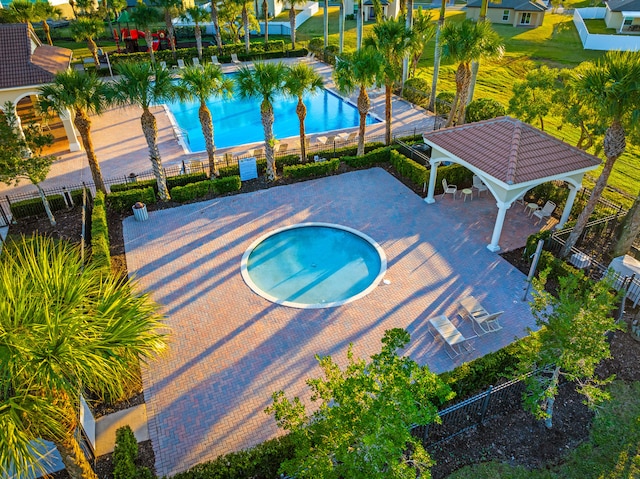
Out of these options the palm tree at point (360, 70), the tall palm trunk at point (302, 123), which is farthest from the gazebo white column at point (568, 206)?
the tall palm trunk at point (302, 123)

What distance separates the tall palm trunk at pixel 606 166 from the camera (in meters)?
16.3

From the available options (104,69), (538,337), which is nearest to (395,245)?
(538,337)

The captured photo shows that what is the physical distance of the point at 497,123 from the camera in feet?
71.5

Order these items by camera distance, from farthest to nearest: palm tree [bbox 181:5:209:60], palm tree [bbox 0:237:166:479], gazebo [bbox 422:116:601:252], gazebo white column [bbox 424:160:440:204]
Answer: palm tree [bbox 181:5:209:60]
gazebo white column [bbox 424:160:440:204]
gazebo [bbox 422:116:601:252]
palm tree [bbox 0:237:166:479]

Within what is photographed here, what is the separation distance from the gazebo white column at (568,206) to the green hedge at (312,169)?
12.1 metres

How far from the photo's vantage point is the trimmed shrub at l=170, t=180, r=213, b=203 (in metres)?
23.8

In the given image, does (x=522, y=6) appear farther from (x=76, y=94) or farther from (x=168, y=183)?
(x=76, y=94)

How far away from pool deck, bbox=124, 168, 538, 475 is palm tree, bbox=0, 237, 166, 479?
5047 mm

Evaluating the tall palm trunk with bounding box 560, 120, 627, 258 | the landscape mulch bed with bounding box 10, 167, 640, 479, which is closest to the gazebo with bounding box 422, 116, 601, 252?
the tall palm trunk with bounding box 560, 120, 627, 258

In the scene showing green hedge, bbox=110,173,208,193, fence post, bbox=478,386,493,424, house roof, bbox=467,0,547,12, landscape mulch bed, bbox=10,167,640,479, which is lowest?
landscape mulch bed, bbox=10,167,640,479

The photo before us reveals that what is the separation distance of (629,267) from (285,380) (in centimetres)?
1366

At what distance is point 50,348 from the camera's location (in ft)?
24.0

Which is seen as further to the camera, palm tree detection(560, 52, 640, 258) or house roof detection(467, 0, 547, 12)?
house roof detection(467, 0, 547, 12)

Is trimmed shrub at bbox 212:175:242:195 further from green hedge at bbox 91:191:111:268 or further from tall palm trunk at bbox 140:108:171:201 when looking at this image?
green hedge at bbox 91:191:111:268
